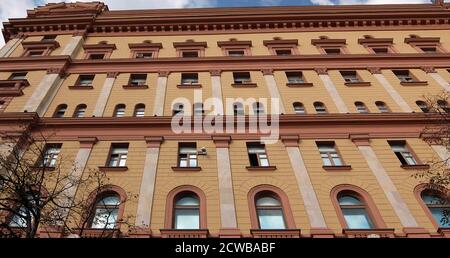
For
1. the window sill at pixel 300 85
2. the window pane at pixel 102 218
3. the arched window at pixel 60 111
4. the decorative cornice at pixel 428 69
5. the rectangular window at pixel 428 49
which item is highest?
the rectangular window at pixel 428 49

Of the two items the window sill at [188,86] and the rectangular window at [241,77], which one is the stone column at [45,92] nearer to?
the window sill at [188,86]

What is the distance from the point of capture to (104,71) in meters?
23.1

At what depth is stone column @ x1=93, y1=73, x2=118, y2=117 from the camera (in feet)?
63.4

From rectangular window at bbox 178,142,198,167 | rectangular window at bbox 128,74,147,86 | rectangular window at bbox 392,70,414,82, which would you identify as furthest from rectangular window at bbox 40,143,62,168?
rectangular window at bbox 392,70,414,82

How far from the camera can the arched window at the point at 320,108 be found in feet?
64.0

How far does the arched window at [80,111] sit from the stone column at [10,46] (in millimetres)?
8542

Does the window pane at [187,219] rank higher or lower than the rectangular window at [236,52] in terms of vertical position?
lower

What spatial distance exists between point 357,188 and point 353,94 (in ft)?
23.7

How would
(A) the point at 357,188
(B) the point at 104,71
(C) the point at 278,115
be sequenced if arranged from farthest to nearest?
1. (B) the point at 104,71
2. (C) the point at 278,115
3. (A) the point at 357,188

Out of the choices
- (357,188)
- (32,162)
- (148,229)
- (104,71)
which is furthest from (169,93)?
(357,188)

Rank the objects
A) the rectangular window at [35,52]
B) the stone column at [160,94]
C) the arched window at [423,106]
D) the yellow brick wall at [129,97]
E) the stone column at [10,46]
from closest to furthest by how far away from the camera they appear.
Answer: the arched window at [423,106], the stone column at [160,94], the yellow brick wall at [129,97], the stone column at [10,46], the rectangular window at [35,52]

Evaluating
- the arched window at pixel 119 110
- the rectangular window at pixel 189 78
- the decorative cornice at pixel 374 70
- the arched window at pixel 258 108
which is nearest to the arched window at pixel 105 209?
the arched window at pixel 119 110

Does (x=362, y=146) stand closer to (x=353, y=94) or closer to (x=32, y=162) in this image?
(x=353, y=94)

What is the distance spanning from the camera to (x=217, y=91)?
68.9 ft
